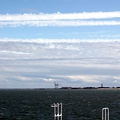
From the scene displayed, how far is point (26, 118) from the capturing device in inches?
4011

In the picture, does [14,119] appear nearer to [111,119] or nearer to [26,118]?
[26,118]

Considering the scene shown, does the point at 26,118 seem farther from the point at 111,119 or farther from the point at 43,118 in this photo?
the point at 111,119

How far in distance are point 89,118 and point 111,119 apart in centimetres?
618

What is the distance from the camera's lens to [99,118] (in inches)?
3944

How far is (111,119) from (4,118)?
27269 millimetres

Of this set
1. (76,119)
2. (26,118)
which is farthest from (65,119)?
(26,118)

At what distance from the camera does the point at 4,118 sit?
103125 mm

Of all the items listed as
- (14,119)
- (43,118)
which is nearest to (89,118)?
(43,118)

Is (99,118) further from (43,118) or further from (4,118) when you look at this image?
(4,118)

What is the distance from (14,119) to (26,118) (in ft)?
10.4

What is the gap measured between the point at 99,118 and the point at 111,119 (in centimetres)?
308

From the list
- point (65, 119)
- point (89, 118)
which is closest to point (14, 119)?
point (65, 119)

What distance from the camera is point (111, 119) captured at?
9900 cm

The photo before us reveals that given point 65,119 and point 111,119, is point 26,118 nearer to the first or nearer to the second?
point 65,119
